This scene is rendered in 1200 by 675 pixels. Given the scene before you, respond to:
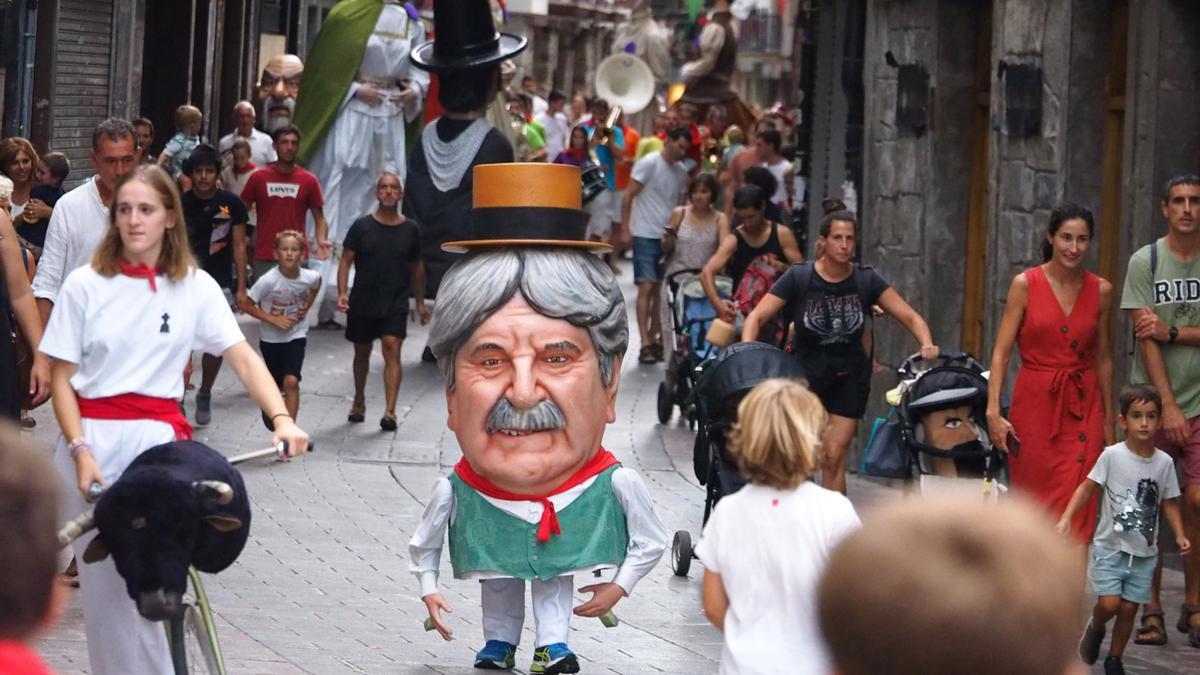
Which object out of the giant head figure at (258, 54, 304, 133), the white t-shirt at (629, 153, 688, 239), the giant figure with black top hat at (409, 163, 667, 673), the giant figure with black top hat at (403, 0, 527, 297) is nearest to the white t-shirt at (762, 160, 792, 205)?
the white t-shirt at (629, 153, 688, 239)

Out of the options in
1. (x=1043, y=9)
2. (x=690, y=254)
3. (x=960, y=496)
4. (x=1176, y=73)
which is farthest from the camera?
(x=690, y=254)

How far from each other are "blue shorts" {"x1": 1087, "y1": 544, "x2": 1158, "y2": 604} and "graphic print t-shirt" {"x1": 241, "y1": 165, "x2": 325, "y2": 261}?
9.90 metres

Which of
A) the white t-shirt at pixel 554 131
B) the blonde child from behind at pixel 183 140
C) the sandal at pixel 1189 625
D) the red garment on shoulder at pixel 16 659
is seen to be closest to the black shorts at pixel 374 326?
the blonde child from behind at pixel 183 140

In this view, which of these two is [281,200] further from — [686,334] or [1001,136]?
[1001,136]

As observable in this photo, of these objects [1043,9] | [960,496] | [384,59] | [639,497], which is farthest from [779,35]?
[960,496]

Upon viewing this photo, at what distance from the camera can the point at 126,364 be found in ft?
20.2

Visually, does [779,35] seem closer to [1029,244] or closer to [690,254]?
[690,254]

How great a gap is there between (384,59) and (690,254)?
5.21 metres

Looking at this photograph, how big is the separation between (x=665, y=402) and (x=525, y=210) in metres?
7.62

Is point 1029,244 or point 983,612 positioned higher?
point 1029,244

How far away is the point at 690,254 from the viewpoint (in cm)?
1666

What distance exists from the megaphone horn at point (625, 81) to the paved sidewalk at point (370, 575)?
27035 mm

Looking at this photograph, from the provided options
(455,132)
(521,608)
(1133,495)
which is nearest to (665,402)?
(455,132)

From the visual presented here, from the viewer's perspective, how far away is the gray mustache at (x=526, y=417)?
7.52 metres
